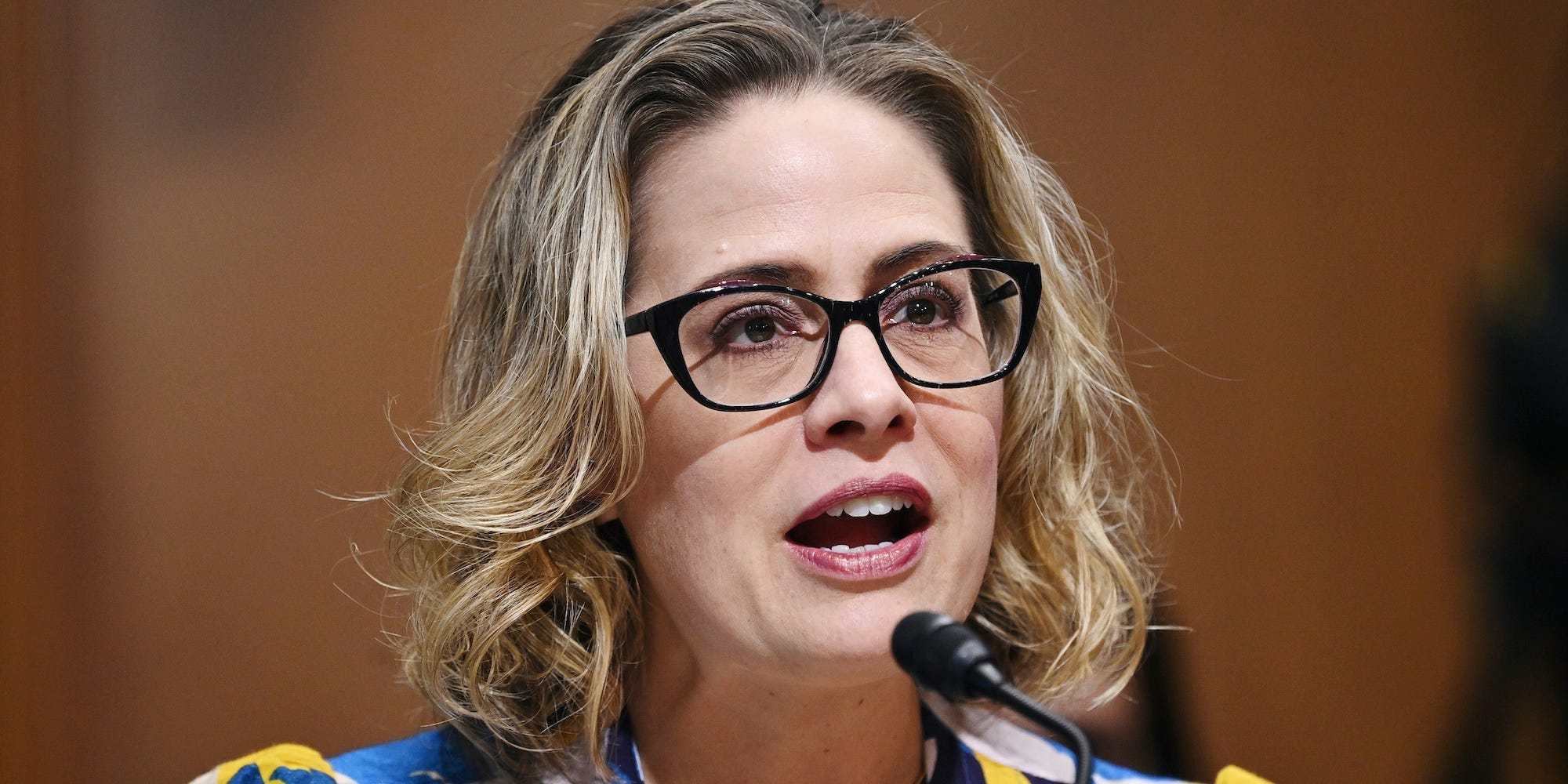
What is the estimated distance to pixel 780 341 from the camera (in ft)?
4.01

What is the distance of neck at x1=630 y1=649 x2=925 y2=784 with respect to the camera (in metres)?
1.30

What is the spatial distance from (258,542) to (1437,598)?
7.90ft

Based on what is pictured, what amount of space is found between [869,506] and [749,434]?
5.2 inches

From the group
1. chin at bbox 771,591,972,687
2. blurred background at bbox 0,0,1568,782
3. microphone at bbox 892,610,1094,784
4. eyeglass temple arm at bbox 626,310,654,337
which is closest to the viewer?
microphone at bbox 892,610,1094,784

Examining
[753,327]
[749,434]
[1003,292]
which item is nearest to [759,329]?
[753,327]

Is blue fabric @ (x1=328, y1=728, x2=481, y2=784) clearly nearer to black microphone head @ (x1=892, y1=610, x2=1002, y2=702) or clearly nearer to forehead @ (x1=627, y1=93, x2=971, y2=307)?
forehead @ (x1=627, y1=93, x2=971, y2=307)

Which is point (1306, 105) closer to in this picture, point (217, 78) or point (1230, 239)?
point (1230, 239)

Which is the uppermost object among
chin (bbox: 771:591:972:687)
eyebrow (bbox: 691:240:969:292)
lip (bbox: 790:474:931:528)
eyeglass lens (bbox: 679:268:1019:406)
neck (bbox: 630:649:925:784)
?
eyebrow (bbox: 691:240:969:292)

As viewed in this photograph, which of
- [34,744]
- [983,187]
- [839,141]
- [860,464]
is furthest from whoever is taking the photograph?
[34,744]

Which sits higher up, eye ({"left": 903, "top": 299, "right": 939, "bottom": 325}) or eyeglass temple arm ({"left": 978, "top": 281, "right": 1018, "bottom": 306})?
eyeglass temple arm ({"left": 978, "top": 281, "right": 1018, "bottom": 306})

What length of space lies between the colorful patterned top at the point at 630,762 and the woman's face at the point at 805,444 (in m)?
0.20

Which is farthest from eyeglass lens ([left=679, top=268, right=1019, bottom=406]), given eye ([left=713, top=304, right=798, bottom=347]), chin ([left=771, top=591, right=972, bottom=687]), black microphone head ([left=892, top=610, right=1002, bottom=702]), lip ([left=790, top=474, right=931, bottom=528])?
black microphone head ([left=892, top=610, right=1002, bottom=702])

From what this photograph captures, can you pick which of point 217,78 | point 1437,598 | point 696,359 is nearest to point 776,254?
point 696,359

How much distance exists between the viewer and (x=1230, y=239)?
8.44ft
